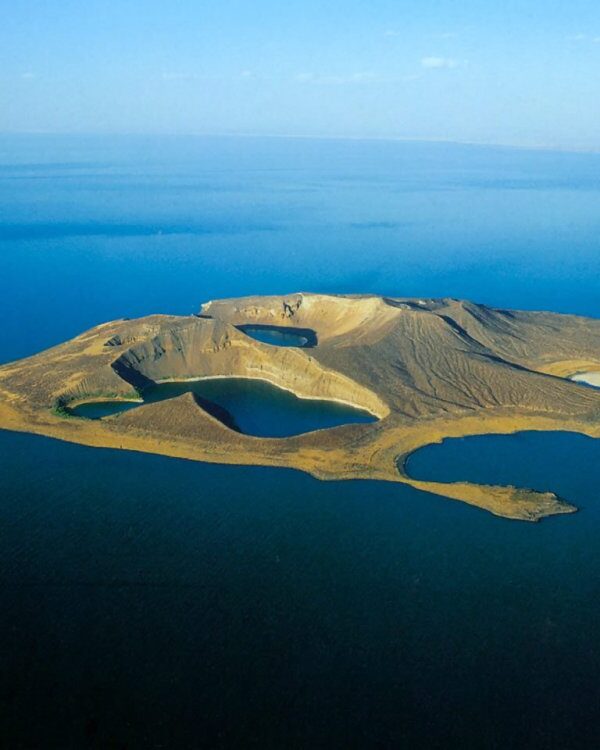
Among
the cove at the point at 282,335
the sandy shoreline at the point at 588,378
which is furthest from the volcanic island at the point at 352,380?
the cove at the point at 282,335

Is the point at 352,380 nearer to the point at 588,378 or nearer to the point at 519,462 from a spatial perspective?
the point at 519,462

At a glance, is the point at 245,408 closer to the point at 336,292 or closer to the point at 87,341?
the point at 87,341

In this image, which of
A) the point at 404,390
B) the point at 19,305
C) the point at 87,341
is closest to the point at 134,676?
the point at 404,390

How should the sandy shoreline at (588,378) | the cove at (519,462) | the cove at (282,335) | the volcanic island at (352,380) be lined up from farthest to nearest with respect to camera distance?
the cove at (282,335), the sandy shoreline at (588,378), the volcanic island at (352,380), the cove at (519,462)

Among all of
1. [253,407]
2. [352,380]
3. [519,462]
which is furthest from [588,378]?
[253,407]

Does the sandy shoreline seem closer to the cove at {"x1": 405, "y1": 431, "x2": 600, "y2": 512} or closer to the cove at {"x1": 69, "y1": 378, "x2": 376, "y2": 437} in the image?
the cove at {"x1": 405, "y1": 431, "x2": 600, "y2": 512}

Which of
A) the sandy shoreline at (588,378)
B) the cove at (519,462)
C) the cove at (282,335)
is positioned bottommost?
Answer: the cove at (519,462)

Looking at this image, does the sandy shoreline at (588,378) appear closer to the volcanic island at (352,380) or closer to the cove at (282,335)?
the volcanic island at (352,380)
